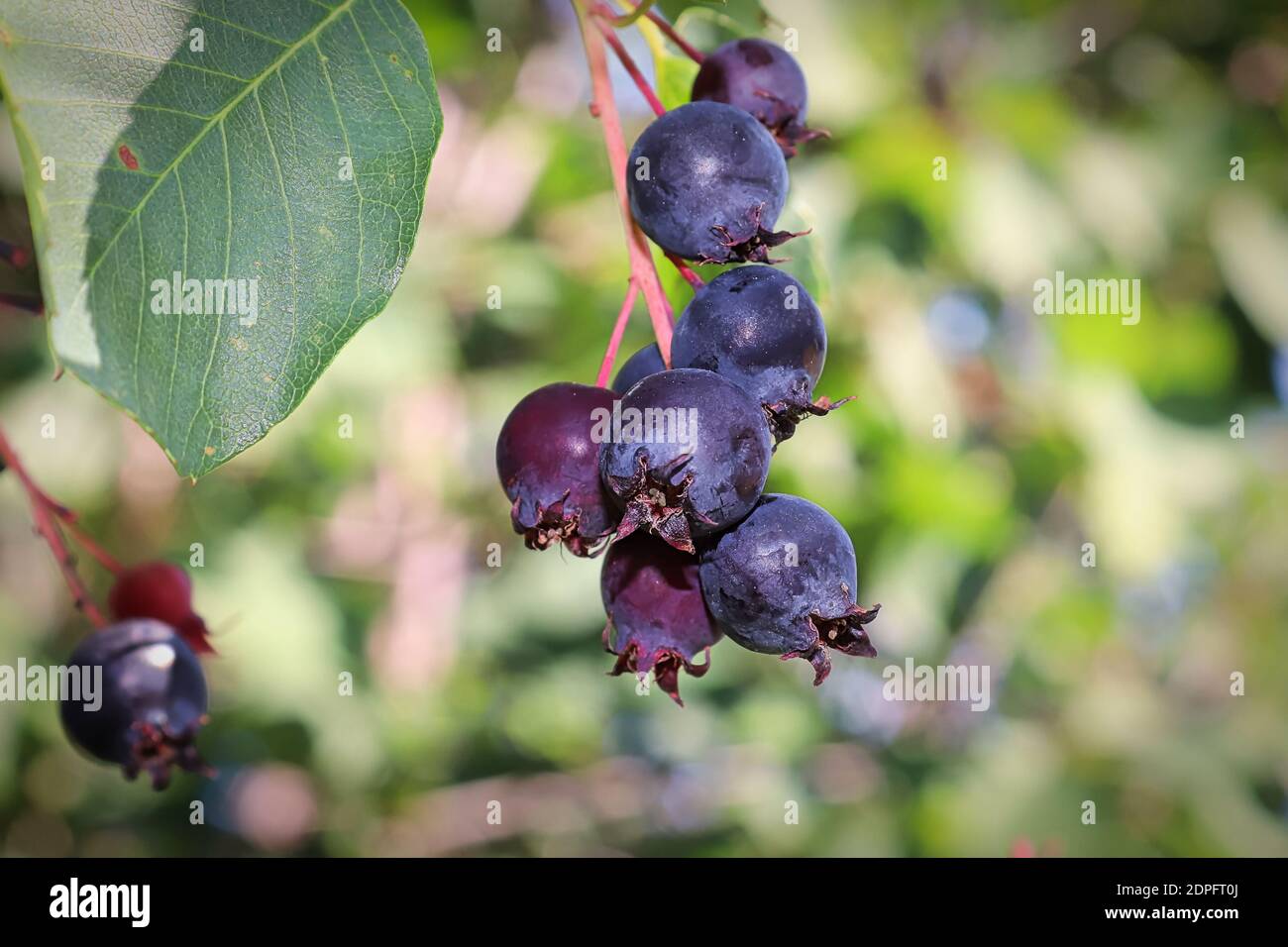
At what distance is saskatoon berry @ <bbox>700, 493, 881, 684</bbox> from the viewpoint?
2.07ft

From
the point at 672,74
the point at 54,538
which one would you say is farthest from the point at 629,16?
the point at 54,538

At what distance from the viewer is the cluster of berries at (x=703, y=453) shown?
61cm

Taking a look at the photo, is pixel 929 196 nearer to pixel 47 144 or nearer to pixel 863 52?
pixel 863 52

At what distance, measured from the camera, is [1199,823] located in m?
2.78

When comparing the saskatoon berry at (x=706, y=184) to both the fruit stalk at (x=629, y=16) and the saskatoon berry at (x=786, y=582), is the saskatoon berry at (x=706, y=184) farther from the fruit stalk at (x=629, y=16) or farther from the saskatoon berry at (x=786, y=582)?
the saskatoon berry at (x=786, y=582)

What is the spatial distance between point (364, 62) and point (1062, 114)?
2272 mm

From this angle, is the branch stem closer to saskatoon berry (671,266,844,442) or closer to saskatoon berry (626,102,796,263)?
saskatoon berry (626,102,796,263)

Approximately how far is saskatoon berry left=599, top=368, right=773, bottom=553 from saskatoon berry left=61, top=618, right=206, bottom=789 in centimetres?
59

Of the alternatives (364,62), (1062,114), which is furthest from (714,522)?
(1062,114)

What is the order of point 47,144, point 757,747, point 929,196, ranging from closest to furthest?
point 47,144 → point 929,196 → point 757,747

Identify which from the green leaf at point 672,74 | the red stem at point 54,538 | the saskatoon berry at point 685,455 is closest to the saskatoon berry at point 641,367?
the saskatoon berry at point 685,455

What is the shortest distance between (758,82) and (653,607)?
0.43m

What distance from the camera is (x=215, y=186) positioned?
2.08 ft

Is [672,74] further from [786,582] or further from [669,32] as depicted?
[786,582]
